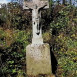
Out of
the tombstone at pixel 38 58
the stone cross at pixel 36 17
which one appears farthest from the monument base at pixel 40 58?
the stone cross at pixel 36 17

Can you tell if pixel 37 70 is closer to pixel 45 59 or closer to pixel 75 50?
pixel 45 59

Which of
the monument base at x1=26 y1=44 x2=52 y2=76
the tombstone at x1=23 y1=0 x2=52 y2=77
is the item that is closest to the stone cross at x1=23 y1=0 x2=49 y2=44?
the tombstone at x1=23 y1=0 x2=52 y2=77

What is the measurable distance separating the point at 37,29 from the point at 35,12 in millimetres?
545

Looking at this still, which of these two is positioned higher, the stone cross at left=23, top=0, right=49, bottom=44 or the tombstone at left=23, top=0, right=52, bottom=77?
the stone cross at left=23, top=0, right=49, bottom=44

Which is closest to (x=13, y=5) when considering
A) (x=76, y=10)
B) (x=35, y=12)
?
(x=76, y=10)

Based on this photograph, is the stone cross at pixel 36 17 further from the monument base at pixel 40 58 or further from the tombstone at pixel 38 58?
the monument base at pixel 40 58

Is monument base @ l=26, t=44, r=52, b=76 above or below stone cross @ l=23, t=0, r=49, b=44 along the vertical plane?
below

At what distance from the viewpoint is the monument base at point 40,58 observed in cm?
557

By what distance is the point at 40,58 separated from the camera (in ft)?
18.3

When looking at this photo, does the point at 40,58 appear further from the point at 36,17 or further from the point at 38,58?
the point at 36,17

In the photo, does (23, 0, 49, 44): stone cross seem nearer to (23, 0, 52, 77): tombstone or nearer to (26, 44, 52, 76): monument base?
(23, 0, 52, 77): tombstone

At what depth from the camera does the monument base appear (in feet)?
18.3

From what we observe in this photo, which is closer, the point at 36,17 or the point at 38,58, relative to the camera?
the point at 38,58

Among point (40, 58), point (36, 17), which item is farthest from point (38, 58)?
point (36, 17)
